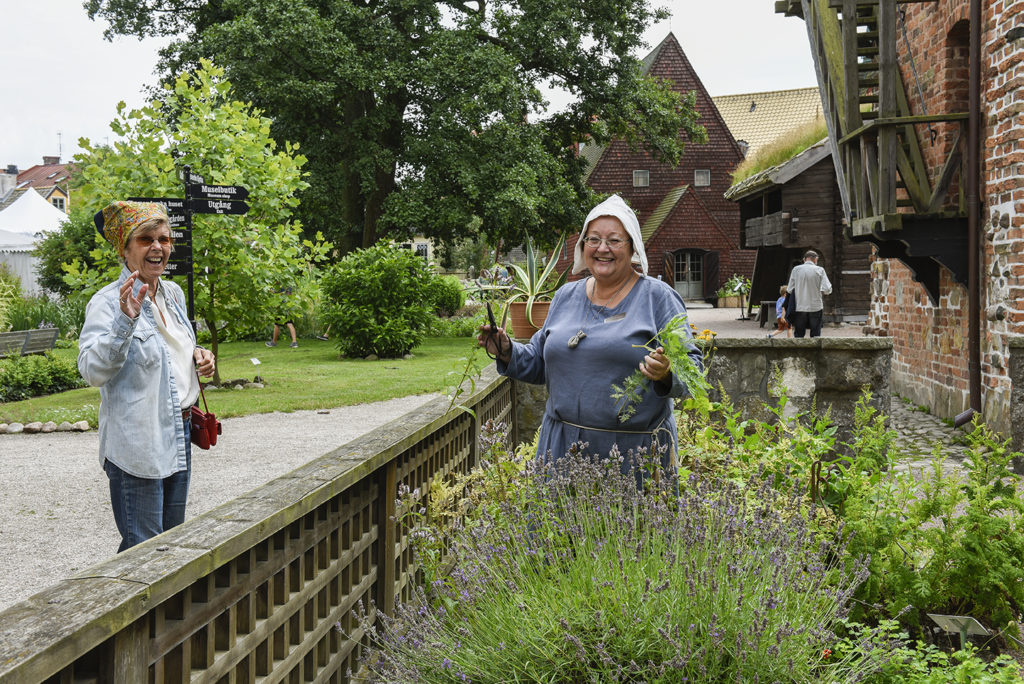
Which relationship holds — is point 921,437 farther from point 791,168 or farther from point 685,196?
point 685,196

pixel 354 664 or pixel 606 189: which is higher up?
pixel 606 189

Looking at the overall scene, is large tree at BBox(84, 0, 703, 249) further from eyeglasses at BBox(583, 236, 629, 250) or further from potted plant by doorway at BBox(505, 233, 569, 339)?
eyeglasses at BBox(583, 236, 629, 250)

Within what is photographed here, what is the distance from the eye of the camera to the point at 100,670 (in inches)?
61.4

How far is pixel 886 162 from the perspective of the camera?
8977mm

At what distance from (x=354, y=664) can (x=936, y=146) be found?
30.3 ft

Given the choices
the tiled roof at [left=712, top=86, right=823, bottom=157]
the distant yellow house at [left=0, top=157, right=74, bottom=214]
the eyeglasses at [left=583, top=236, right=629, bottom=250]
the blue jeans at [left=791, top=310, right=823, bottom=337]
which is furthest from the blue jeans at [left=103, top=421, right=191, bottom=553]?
the distant yellow house at [left=0, top=157, right=74, bottom=214]

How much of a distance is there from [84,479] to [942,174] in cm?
881

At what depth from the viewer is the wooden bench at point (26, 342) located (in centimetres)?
1622

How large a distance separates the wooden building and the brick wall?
9366 millimetres

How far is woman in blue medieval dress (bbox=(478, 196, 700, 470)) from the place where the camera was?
3209 mm

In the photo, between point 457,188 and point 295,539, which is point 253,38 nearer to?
point 457,188

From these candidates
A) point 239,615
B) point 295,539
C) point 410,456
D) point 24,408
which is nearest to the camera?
point 239,615

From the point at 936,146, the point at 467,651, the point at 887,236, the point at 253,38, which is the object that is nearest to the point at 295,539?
the point at 467,651

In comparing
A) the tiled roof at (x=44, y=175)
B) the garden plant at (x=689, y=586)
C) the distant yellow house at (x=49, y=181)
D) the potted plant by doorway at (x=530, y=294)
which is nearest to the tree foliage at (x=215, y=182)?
the potted plant by doorway at (x=530, y=294)
